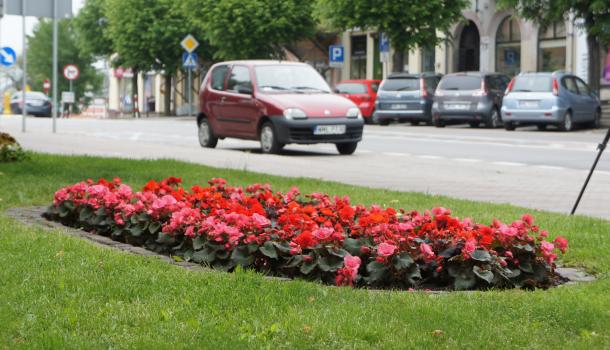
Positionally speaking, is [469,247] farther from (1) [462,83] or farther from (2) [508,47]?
(2) [508,47]

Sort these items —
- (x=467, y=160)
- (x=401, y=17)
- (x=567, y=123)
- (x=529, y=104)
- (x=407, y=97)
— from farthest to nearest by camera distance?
(x=401, y=17) → (x=407, y=97) → (x=567, y=123) → (x=529, y=104) → (x=467, y=160)

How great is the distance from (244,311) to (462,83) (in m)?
31.8

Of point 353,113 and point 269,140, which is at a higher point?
point 353,113

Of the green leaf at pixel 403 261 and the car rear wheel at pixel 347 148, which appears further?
the car rear wheel at pixel 347 148

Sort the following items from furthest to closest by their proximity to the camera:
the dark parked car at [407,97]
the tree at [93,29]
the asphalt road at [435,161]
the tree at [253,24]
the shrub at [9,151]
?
the tree at [93,29], the tree at [253,24], the dark parked car at [407,97], the shrub at [9,151], the asphalt road at [435,161]

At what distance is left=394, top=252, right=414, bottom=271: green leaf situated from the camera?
623 centimetres

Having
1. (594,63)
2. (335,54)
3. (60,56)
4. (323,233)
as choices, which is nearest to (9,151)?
(323,233)

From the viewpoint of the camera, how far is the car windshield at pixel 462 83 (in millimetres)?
36250

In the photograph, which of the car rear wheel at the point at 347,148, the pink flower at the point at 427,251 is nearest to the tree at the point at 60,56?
the car rear wheel at the point at 347,148

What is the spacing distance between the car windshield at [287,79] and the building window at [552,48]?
1067 inches

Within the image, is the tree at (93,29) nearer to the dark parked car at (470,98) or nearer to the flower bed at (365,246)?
the dark parked car at (470,98)

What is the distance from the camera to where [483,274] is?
614cm

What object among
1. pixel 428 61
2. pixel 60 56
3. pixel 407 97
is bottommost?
pixel 407 97

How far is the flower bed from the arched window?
44.2 meters
